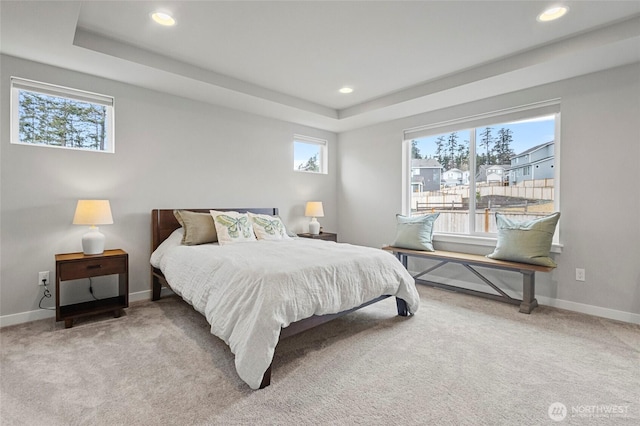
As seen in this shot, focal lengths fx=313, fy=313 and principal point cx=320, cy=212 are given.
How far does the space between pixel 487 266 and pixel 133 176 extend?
4022mm

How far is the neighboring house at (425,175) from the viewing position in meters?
4.52

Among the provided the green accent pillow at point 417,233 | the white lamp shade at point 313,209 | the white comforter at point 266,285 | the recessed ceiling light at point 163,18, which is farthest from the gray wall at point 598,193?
the recessed ceiling light at point 163,18

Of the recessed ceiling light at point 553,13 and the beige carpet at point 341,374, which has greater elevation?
the recessed ceiling light at point 553,13

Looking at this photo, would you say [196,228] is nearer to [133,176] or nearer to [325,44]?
[133,176]

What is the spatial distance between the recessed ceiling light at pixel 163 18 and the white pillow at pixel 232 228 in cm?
185

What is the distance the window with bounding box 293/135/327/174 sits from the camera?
5191 mm

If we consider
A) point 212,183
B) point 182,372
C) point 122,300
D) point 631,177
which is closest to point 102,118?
point 212,183

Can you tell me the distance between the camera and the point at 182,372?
2045 mm

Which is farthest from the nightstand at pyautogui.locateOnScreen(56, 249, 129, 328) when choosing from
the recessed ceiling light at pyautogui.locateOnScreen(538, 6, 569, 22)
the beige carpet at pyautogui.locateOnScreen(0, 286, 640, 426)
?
the recessed ceiling light at pyautogui.locateOnScreen(538, 6, 569, 22)

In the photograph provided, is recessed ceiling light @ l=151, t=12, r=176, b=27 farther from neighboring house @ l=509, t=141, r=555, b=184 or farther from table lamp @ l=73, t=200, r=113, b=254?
neighboring house @ l=509, t=141, r=555, b=184

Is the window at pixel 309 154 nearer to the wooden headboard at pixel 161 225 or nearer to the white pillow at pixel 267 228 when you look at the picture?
the white pillow at pixel 267 228

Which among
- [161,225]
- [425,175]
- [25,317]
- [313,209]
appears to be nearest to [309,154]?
[313,209]

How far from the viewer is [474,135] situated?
4.10m

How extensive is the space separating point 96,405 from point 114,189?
91.3 inches
